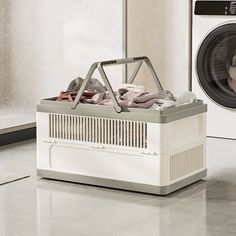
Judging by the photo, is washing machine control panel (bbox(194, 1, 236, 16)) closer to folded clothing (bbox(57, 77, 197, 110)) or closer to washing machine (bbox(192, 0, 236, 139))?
washing machine (bbox(192, 0, 236, 139))

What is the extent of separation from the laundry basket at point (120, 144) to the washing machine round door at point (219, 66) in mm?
1043

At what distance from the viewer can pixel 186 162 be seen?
11.9 ft

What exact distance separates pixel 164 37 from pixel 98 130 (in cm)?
175

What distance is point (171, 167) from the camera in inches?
138

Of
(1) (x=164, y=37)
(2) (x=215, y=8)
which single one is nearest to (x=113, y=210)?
(2) (x=215, y=8)

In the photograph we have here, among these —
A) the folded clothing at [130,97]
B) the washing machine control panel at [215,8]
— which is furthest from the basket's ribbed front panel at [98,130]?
the washing machine control panel at [215,8]

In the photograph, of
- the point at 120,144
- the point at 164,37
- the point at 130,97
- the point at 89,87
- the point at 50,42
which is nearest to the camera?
the point at 120,144

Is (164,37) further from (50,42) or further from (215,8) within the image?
(50,42)

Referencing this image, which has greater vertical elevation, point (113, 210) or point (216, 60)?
point (216, 60)

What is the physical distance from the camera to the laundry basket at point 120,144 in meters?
3.46

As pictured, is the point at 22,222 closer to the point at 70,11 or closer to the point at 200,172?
the point at 200,172

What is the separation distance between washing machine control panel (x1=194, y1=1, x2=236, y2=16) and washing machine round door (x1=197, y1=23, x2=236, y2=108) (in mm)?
100

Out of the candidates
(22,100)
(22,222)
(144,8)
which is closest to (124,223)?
(22,222)

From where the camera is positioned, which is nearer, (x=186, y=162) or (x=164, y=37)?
(x=186, y=162)
